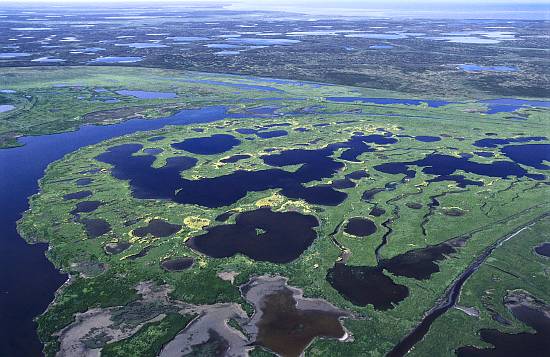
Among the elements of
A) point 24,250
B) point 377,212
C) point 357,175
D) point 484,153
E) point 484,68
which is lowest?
point 24,250

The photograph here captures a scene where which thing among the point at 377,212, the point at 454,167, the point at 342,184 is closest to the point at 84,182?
the point at 342,184

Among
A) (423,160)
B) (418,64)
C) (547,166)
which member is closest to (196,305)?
(423,160)

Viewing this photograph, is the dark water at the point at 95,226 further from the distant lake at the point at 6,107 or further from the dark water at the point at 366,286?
the distant lake at the point at 6,107

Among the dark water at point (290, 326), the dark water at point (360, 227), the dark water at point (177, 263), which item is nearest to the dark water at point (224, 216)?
the dark water at point (177, 263)

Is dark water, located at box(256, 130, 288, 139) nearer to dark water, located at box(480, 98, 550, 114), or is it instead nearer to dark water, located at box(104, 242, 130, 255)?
dark water, located at box(104, 242, 130, 255)

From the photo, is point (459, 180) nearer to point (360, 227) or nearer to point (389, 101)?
point (360, 227)

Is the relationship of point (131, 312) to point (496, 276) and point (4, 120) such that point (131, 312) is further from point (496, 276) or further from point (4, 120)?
point (4, 120)

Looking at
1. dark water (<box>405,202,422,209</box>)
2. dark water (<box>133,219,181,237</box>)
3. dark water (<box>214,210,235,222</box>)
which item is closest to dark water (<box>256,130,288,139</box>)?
dark water (<box>214,210,235,222</box>)
